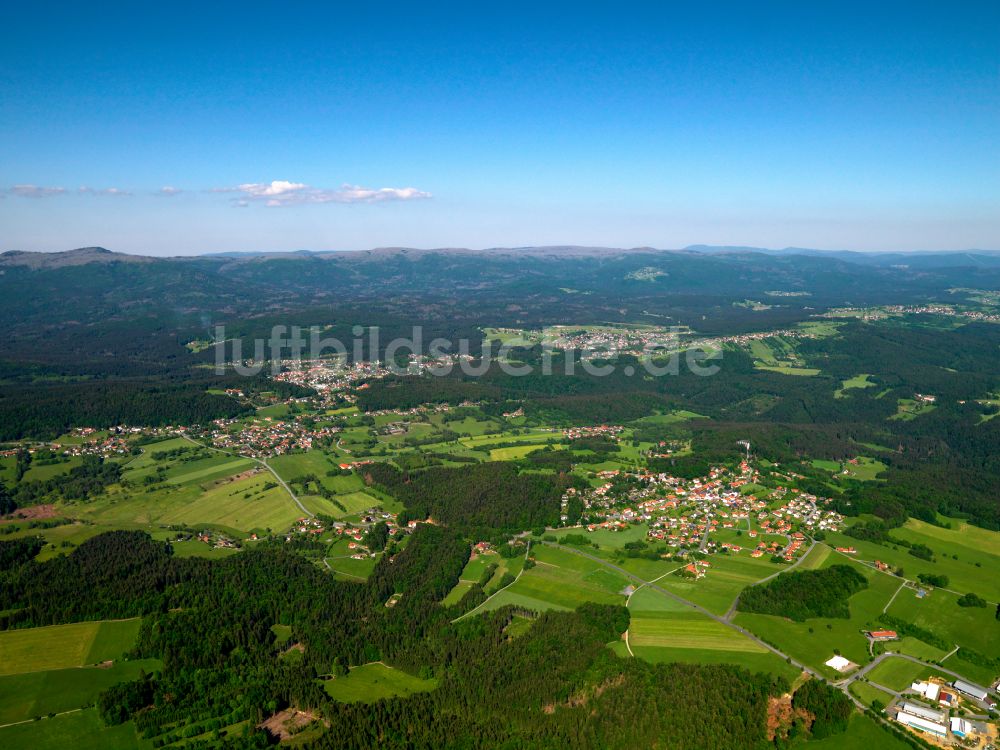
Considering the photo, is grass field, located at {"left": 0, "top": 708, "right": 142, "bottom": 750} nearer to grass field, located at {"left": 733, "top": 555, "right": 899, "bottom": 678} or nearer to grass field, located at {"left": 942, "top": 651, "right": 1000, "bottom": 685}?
grass field, located at {"left": 733, "top": 555, "right": 899, "bottom": 678}

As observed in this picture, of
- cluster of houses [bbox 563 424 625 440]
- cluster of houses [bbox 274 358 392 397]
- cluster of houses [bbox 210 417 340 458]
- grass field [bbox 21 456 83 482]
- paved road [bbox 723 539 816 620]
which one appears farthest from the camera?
cluster of houses [bbox 274 358 392 397]

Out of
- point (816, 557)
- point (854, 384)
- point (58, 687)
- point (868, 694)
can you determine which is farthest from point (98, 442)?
point (854, 384)

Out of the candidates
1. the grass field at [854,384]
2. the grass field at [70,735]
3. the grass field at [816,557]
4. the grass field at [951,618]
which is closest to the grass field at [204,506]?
the grass field at [70,735]

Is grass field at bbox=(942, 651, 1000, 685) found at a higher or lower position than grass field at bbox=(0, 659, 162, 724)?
higher

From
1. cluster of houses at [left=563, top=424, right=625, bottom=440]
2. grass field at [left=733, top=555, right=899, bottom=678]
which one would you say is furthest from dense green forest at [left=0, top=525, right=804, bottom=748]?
cluster of houses at [left=563, top=424, right=625, bottom=440]

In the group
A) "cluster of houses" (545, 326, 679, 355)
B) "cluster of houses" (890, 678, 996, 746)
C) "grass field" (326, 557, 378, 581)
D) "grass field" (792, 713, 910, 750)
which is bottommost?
"grass field" (792, 713, 910, 750)

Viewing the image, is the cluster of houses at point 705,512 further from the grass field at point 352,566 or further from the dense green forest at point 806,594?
the grass field at point 352,566
